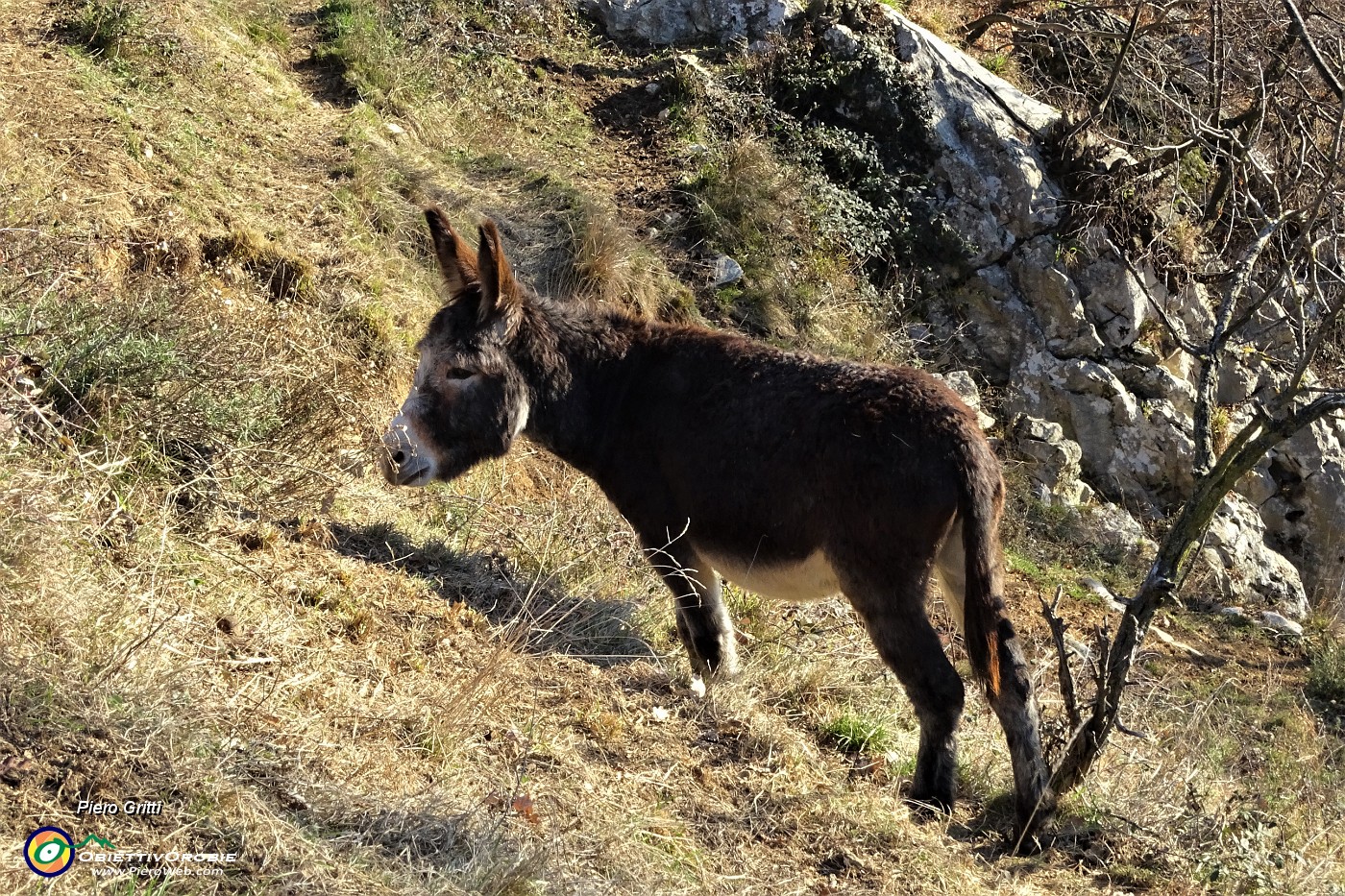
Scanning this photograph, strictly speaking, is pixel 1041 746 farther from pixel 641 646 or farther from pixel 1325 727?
pixel 1325 727

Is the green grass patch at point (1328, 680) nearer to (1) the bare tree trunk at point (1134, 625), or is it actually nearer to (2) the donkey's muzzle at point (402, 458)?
(1) the bare tree trunk at point (1134, 625)

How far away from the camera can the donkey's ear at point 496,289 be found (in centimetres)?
543

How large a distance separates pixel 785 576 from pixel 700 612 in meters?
0.66

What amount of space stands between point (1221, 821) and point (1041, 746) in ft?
2.72

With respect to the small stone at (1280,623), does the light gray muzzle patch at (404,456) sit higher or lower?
higher

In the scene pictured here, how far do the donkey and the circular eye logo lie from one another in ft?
9.01

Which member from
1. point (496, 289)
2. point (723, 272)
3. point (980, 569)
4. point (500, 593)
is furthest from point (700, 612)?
point (723, 272)

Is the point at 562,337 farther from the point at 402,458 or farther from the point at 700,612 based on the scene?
the point at 700,612

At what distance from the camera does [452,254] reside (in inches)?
226

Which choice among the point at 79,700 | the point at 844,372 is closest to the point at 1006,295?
the point at 844,372

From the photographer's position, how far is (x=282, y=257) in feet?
24.5

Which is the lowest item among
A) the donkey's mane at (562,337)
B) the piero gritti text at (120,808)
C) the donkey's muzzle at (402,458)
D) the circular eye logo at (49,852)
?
the donkey's muzzle at (402,458)

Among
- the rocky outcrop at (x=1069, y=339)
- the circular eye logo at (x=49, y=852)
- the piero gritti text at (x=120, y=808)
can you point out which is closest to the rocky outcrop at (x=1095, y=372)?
the rocky outcrop at (x=1069, y=339)

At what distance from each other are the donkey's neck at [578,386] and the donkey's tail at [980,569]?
191 cm
